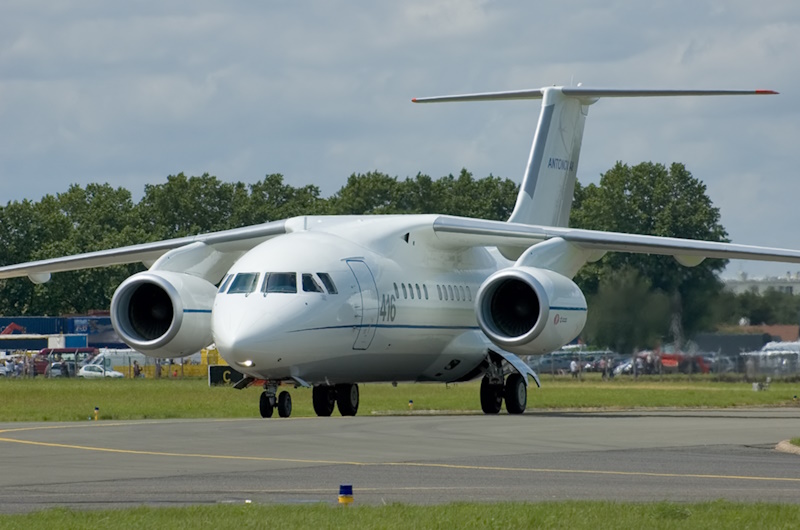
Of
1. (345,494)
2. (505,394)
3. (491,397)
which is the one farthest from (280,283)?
(345,494)

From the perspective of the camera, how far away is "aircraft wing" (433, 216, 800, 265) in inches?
1191

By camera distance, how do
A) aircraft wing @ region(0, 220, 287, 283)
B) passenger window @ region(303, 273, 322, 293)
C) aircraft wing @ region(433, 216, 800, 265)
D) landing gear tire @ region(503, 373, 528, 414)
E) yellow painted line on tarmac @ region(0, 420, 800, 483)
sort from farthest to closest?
landing gear tire @ region(503, 373, 528, 414) < aircraft wing @ region(0, 220, 287, 283) < aircraft wing @ region(433, 216, 800, 265) < passenger window @ region(303, 273, 322, 293) < yellow painted line on tarmac @ region(0, 420, 800, 483)

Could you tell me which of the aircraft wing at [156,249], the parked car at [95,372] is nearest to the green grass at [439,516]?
the aircraft wing at [156,249]

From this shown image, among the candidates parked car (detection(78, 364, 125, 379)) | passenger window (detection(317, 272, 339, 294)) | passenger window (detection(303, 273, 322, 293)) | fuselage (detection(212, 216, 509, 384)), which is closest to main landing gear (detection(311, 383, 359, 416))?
fuselage (detection(212, 216, 509, 384))

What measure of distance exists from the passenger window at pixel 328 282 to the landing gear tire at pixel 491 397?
5.63m

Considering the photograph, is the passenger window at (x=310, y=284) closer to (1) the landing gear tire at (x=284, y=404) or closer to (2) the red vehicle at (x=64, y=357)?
(1) the landing gear tire at (x=284, y=404)

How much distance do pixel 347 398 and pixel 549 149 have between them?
9047 millimetres

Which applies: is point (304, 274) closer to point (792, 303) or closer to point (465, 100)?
point (465, 100)

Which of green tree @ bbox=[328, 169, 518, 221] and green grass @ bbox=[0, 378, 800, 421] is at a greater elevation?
green tree @ bbox=[328, 169, 518, 221]

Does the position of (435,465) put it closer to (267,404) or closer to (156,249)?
(267,404)

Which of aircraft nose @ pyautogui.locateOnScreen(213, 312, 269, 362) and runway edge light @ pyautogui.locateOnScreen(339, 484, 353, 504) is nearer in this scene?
runway edge light @ pyautogui.locateOnScreen(339, 484, 353, 504)

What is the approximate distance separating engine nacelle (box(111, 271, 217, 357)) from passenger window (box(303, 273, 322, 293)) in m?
3.37

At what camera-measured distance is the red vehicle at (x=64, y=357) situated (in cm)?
7919

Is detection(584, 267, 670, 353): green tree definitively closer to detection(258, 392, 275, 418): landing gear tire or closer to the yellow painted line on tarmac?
detection(258, 392, 275, 418): landing gear tire
